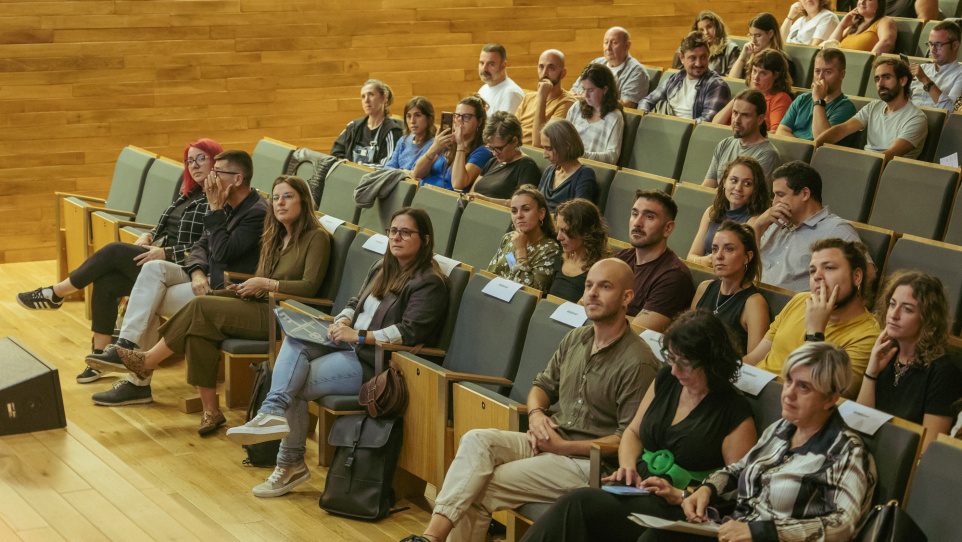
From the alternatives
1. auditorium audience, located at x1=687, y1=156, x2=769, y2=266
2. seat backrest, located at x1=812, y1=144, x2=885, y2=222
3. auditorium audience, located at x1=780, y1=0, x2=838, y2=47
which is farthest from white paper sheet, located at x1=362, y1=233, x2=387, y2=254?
auditorium audience, located at x1=780, y1=0, x2=838, y2=47

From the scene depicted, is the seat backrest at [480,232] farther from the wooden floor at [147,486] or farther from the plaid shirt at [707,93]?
the plaid shirt at [707,93]

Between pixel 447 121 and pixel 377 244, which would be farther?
pixel 447 121

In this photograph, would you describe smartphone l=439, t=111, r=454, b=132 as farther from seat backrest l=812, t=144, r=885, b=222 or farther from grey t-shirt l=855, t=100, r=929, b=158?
grey t-shirt l=855, t=100, r=929, b=158

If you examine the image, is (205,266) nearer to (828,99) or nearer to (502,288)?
(502,288)

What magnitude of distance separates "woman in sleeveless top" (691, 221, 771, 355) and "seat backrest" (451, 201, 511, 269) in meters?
0.96

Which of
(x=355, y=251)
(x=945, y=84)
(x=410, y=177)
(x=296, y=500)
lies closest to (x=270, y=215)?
(x=355, y=251)

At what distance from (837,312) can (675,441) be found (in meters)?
0.53

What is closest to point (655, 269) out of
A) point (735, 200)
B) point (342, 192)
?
point (735, 200)

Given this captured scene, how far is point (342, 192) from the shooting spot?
4.44m

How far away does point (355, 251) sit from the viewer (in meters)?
3.60

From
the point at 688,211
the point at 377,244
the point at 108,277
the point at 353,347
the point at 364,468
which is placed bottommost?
the point at 364,468

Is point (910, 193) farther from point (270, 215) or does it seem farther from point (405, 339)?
point (270, 215)

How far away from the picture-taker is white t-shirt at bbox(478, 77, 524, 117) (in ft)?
17.6

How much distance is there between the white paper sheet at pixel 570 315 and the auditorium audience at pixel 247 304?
1141mm
